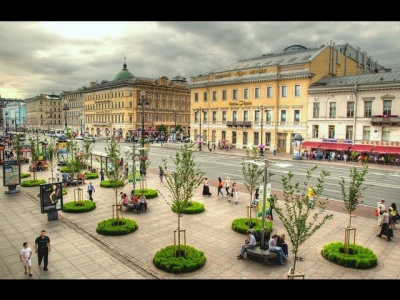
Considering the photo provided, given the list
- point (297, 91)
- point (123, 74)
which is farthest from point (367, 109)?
point (123, 74)

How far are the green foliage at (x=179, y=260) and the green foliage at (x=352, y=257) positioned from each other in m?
5.07

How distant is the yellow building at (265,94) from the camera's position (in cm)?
5088

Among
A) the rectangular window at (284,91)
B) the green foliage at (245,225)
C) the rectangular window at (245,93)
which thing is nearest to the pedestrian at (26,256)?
the green foliage at (245,225)

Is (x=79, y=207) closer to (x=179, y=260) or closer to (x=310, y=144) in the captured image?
(x=179, y=260)

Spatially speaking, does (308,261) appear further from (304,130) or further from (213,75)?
(213,75)

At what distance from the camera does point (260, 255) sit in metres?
12.5

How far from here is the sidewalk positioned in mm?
11688

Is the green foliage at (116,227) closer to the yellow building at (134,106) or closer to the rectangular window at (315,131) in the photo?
the rectangular window at (315,131)

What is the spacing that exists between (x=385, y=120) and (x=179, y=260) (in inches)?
1501

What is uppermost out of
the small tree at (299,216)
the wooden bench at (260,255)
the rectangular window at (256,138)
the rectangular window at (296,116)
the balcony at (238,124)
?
the rectangular window at (296,116)

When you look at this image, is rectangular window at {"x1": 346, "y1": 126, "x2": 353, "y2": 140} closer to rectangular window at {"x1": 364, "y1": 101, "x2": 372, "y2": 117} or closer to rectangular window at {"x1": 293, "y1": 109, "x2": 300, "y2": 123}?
rectangular window at {"x1": 364, "y1": 101, "x2": 372, "y2": 117}

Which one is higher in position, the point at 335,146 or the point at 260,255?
the point at 335,146
